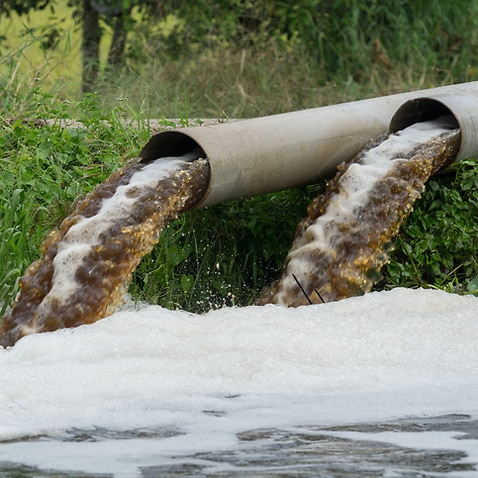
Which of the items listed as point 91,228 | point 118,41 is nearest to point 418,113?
point 91,228

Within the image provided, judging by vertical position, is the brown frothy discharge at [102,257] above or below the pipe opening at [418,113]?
below

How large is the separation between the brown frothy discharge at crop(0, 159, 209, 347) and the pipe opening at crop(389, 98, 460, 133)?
1206 millimetres

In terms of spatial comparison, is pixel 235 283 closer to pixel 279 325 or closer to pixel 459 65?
pixel 279 325

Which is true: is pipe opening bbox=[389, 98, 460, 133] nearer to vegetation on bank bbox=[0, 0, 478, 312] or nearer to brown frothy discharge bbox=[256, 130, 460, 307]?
vegetation on bank bbox=[0, 0, 478, 312]

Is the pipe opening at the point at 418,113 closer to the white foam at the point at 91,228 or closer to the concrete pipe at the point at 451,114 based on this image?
the concrete pipe at the point at 451,114

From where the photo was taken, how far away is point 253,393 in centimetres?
387

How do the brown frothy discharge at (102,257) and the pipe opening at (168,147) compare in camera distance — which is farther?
the pipe opening at (168,147)

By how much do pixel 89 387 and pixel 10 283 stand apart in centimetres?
167

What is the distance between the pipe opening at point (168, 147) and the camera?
212 inches

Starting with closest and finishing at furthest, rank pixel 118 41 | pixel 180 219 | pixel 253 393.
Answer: pixel 253 393, pixel 180 219, pixel 118 41

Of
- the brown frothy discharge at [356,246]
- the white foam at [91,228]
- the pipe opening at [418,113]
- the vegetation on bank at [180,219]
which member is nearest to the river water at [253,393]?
the brown frothy discharge at [356,246]

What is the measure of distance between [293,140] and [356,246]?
0.61 m

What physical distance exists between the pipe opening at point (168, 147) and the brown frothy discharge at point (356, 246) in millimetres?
657

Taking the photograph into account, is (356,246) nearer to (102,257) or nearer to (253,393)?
(102,257)
